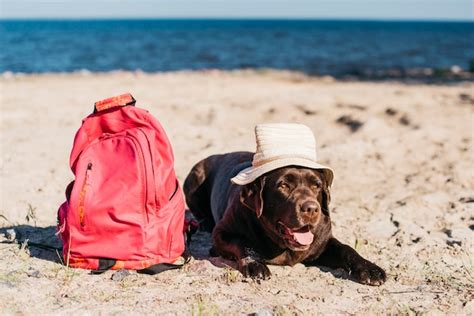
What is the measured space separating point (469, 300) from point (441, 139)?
4.91m

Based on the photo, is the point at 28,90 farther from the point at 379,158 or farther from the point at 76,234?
the point at 76,234

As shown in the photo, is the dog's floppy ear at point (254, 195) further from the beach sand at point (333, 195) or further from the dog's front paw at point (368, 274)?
the dog's front paw at point (368, 274)

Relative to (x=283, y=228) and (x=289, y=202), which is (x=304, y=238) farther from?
(x=289, y=202)

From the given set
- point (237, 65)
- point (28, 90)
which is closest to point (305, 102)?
point (28, 90)

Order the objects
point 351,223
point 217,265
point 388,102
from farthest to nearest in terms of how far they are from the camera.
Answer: point 388,102, point 351,223, point 217,265

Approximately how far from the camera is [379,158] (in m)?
7.56

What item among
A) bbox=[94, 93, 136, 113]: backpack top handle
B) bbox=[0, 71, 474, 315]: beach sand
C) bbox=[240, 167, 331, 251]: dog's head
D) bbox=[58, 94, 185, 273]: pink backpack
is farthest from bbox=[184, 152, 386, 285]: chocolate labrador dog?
bbox=[94, 93, 136, 113]: backpack top handle

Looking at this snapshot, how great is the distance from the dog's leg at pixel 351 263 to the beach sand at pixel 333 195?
0.08 metres

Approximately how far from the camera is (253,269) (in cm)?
409

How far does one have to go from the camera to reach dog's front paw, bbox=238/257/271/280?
4.06 meters

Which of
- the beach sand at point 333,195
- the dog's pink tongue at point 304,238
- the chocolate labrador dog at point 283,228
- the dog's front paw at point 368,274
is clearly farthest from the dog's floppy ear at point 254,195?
the dog's front paw at point 368,274

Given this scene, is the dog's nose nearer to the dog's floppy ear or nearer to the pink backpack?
the dog's floppy ear

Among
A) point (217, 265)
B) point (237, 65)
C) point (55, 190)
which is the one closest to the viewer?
point (217, 265)

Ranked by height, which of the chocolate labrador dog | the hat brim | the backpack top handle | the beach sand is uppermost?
the backpack top handle
